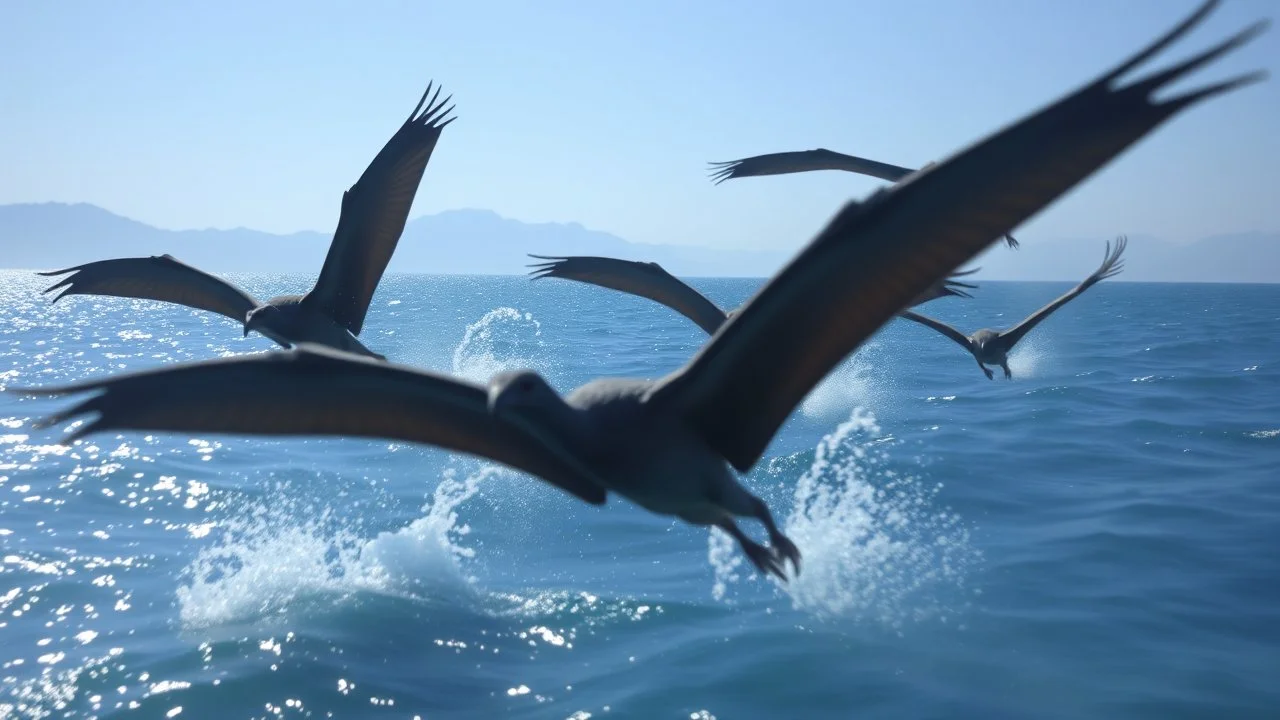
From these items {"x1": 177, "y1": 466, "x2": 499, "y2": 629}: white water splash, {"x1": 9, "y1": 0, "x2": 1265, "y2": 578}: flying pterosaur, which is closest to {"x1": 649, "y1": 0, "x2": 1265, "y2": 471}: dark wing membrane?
{"x1": 9, "y1": 0, "x2": 1265, "y2": 578}: flying pterosaur

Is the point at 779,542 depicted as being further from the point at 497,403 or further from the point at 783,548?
the point at 497,403

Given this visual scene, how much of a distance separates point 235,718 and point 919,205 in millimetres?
8166

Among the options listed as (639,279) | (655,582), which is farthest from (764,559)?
(655,582)

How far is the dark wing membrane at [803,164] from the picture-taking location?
11938 mm

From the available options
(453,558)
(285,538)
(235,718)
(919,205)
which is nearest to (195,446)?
(285,538)

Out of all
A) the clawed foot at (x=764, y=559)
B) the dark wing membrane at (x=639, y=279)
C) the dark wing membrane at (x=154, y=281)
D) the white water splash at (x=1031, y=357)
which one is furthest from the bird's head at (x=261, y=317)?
the white water splash at (x=1031, y=357)

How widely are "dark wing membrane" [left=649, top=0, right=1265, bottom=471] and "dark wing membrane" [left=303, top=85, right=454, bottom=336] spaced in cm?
500

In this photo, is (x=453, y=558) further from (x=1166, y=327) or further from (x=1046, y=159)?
(x=1166, y=327)

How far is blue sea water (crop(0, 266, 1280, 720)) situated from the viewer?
9320mm

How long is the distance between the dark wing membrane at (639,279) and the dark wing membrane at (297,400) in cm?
356

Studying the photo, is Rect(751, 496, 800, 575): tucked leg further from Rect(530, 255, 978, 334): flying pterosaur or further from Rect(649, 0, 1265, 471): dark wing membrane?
Rect(530, 255, 978, 334): flying pterosaur

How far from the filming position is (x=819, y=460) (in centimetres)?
1789

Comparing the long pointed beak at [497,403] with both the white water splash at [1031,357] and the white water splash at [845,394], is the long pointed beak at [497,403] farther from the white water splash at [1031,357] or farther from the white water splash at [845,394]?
the white water splash at [1031,357]

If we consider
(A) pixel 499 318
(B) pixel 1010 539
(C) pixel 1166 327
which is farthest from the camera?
(A) pixel 499 318
